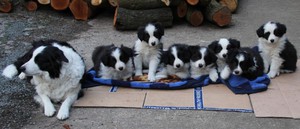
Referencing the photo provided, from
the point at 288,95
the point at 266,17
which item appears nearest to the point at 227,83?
the point at 288,95

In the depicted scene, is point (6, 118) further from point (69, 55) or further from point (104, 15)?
point (104, 15)

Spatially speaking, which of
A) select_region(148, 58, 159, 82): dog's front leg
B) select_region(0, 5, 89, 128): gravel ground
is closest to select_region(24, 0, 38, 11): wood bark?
select_region(0, 5, 89, 128): gravel ground

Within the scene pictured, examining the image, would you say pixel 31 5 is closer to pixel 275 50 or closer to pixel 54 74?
pixel 54 74

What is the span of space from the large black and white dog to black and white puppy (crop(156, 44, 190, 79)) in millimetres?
1201

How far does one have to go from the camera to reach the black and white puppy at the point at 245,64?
5.05 metres

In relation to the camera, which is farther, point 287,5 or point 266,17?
point 287,5

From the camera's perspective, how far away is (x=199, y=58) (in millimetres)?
5281

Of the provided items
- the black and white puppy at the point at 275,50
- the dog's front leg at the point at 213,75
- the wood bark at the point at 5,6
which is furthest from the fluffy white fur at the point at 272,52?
the wood bark at the point at 5,6

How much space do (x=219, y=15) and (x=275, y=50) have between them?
2571mm

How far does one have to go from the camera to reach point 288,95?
5.00 meters

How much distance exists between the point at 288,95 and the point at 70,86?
287 cm

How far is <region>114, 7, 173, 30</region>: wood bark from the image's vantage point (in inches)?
306

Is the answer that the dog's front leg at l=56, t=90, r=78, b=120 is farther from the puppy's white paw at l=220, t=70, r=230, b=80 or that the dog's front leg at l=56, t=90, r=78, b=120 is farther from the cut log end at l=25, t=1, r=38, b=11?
the cut log end at l=25, t=1, r=38, b=11

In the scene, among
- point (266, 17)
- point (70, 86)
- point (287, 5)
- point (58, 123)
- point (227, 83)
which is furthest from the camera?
point (287, 5)
